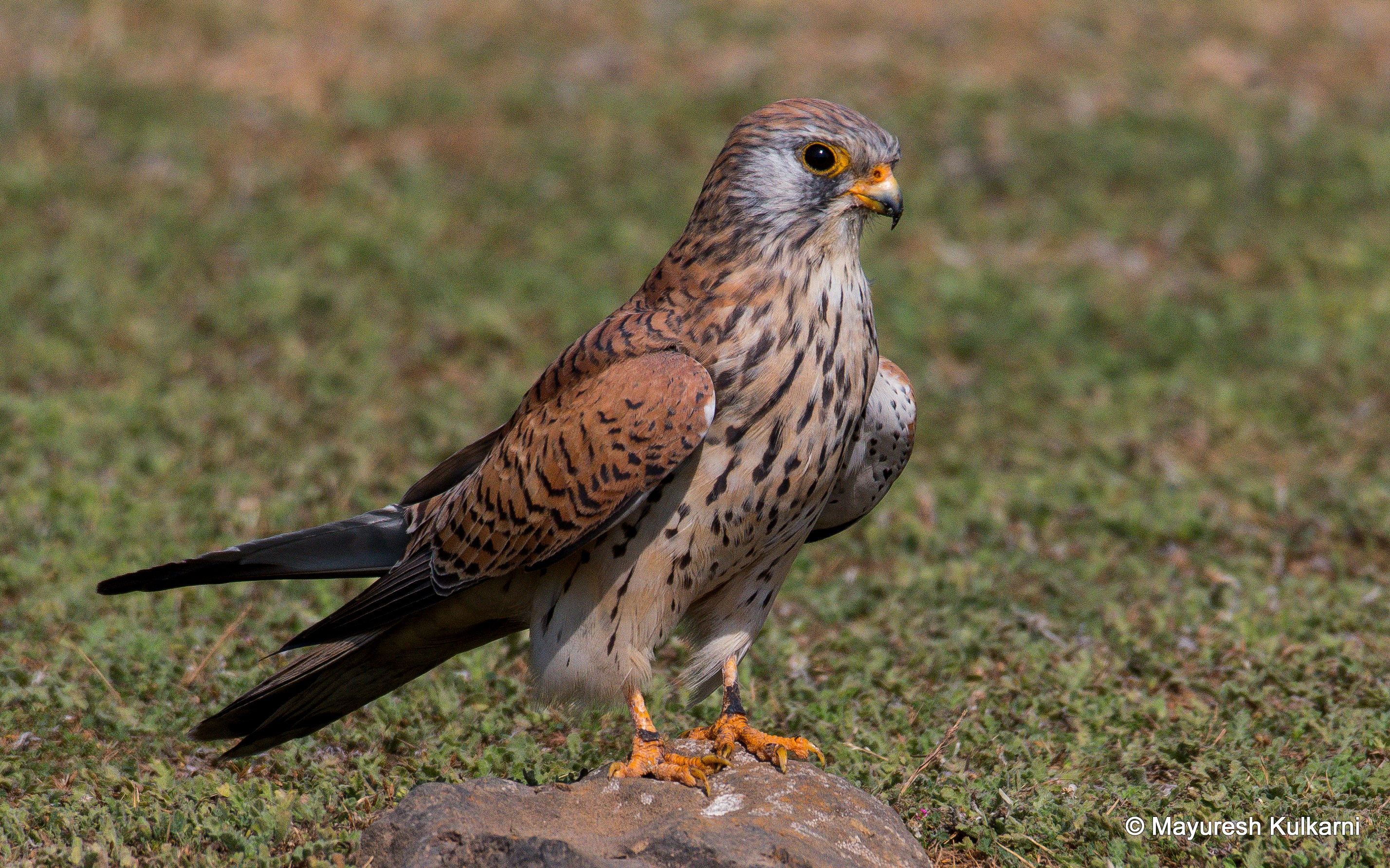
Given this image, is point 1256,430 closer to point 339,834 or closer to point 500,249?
point 500,249

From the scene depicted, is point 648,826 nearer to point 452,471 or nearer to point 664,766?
point 664,766

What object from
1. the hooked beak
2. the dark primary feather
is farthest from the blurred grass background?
the hooked beak

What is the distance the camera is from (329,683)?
13.6 ft

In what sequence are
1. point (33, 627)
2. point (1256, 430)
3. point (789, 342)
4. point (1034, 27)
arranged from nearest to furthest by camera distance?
point (789, 342) → point (33, 627) → point (1256, 430) → point (1034, 27)

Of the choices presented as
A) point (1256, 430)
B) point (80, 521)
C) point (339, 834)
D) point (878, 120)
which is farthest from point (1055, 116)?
point (339, 834)

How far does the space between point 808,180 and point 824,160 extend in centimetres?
7

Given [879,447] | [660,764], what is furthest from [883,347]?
[660,764]

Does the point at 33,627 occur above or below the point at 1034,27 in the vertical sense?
below

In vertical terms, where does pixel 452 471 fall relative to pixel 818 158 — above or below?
below

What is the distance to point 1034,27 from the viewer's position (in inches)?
440

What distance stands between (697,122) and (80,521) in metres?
5.39

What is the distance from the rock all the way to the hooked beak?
1.48 meters

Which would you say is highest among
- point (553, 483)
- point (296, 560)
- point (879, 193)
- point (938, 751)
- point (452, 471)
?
point (879, 193)

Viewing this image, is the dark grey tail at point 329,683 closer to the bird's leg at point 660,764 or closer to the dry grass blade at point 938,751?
the bird's leg at point 660,764
